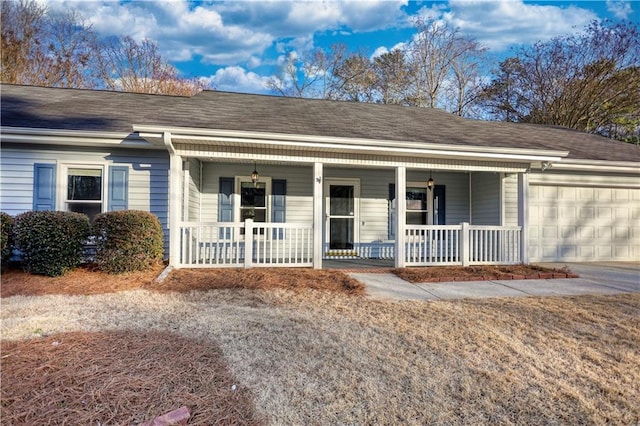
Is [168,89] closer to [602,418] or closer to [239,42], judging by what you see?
[239,42]

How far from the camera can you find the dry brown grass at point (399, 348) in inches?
95.1

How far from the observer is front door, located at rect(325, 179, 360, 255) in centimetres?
965

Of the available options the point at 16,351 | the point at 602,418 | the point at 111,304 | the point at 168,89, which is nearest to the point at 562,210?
the point at 602,418

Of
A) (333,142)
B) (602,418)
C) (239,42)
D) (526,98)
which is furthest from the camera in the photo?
(526,98)

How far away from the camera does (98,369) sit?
278 centimetres

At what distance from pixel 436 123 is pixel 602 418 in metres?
8.23

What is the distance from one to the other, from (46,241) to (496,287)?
7.49 m

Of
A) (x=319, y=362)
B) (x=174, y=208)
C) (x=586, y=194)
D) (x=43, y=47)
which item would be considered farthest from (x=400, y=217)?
(x=43, y=47)

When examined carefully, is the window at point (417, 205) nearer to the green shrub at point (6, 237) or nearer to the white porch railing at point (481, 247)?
the white porch railing at point (481, 247)

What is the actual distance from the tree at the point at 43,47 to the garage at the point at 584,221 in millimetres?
22126

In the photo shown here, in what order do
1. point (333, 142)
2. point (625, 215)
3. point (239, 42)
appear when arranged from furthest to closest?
point (239, 42) → point (625, 215) → point (333, 142)

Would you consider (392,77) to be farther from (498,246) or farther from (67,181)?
(67,181)

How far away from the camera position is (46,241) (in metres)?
5.88

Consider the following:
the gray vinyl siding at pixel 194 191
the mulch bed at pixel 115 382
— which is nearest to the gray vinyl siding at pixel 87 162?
the gray vinyl siding at pixel 194 191
